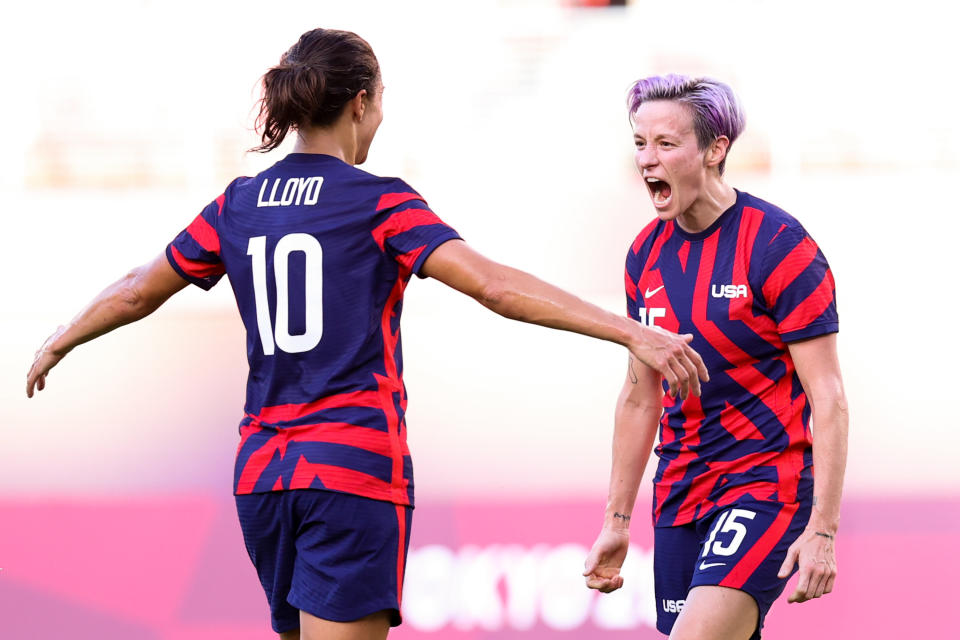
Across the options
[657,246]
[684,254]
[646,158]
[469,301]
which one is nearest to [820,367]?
[684,254]

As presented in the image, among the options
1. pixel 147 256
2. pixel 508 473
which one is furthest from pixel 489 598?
pixel 147 256

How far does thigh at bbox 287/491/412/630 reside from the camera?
2.82m

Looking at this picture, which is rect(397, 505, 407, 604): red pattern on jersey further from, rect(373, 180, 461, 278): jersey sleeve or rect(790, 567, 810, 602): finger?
rect(790, 567, 810, 602): finger

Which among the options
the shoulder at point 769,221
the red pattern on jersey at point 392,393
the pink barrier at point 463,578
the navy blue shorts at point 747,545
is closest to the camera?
the red pattern on jersey at point 392,393

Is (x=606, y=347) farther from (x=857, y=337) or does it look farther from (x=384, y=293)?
(x=384, y=293)

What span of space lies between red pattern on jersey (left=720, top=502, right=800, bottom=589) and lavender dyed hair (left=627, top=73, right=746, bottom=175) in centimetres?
91

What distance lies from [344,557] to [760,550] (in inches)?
39.7

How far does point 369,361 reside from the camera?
2854 mm

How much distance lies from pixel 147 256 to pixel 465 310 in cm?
222

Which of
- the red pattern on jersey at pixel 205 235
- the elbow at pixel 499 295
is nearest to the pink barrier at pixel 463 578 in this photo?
the red pattern on jersey at pixel 205 235

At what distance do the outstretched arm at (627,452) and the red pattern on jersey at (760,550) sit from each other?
43cm

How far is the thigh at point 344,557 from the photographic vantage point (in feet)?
9.27

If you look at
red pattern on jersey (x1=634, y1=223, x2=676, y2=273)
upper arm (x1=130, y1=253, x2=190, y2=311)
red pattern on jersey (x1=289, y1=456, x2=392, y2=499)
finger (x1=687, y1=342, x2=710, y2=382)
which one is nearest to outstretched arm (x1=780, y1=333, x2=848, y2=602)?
finger (x1=687, y1=342, x2=710, y2=382)

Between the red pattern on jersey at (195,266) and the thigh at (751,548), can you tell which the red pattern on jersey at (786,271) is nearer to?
the thigh at (751,548)
